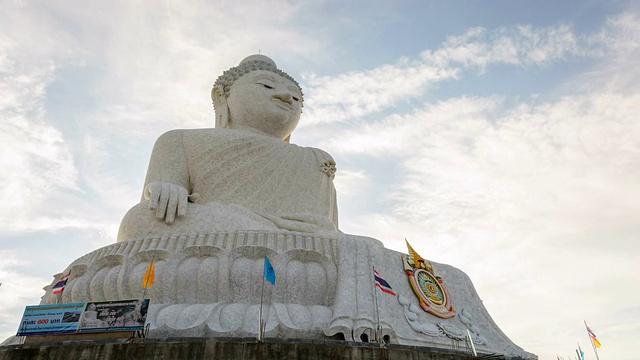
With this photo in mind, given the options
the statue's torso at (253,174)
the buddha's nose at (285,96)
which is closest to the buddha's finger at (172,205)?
the statue's torso at (253,174)

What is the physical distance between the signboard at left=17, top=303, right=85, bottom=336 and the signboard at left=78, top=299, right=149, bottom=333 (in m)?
0.10

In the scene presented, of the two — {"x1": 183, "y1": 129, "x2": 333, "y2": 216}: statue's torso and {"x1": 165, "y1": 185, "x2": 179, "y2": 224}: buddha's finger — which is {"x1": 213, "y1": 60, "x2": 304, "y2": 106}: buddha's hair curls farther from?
{"x1": 165, "y1": 185, "x2": 179, "y2": 224}: buddha's finger

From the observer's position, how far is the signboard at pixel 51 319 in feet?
19.9

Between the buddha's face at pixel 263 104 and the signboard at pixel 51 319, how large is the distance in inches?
241

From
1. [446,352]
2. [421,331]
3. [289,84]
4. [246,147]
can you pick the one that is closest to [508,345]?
[421,331]

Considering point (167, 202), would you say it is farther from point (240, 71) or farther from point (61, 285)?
point (240, 71)

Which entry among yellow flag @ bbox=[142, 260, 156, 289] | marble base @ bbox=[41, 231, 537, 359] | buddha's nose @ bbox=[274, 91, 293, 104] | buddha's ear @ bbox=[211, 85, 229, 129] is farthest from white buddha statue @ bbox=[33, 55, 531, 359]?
buddha's nose @ bbox=[274, 91, 293, 104]

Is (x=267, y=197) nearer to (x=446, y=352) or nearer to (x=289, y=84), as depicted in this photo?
(x=289, y=84)

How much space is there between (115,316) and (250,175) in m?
4.55

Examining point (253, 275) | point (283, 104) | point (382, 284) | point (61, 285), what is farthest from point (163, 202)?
point (283, 104)

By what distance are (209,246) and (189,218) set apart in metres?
1.48

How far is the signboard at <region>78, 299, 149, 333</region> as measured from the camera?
5863mm

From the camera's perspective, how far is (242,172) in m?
10.2

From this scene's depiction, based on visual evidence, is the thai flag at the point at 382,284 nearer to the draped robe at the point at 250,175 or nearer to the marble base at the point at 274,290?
the marble base at the point at 274,290
